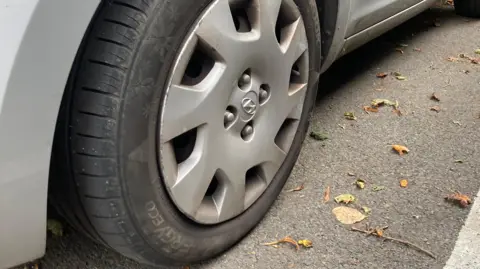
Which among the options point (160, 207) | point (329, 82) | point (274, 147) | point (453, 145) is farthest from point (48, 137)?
point (329, 82)

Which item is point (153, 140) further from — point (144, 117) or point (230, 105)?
point (230, 105)

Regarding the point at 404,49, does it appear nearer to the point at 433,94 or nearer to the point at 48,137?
the point at 433,94

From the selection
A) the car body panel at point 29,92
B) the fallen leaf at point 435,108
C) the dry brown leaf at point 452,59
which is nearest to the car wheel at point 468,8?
the dry brown leaf at point 452,59

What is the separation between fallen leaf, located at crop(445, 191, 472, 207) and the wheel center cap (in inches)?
34.7

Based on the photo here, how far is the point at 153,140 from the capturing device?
58.9 inches

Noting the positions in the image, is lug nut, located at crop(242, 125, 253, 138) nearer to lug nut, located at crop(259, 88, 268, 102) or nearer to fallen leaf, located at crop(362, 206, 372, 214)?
lug nut, located at crop(259, 88, 268, 102)

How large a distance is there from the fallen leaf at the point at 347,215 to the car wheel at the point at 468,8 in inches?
111

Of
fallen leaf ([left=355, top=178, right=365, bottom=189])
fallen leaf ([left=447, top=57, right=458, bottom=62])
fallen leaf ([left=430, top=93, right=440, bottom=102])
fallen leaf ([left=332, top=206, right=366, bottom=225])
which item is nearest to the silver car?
fallen leaf ([left=332, top=206, right=366, bottom=225])

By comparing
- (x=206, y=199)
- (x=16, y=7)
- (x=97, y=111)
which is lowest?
(x=206, y=199)

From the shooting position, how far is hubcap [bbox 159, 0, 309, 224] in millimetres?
1549

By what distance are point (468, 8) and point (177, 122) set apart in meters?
3.54

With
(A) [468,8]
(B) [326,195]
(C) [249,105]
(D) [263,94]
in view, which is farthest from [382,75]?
(C) [249,105]

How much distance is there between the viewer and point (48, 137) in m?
1.29

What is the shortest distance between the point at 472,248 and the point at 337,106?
3.84 feet
